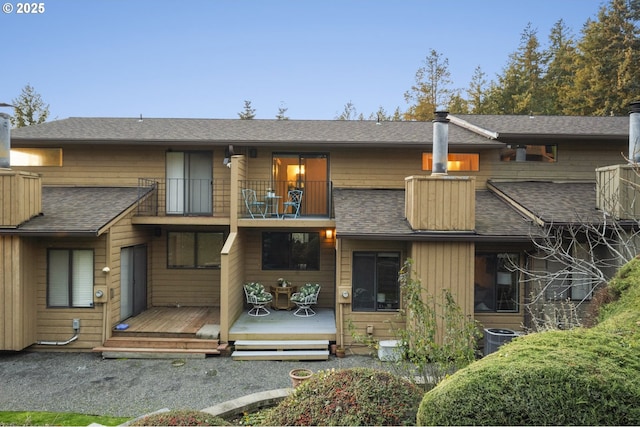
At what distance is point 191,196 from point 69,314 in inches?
167

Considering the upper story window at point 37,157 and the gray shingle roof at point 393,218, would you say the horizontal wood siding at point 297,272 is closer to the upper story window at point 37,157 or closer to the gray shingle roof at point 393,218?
the gray shingle roof at point 393,218

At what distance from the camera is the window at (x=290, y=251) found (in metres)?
11.8

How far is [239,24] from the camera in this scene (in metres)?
20.9

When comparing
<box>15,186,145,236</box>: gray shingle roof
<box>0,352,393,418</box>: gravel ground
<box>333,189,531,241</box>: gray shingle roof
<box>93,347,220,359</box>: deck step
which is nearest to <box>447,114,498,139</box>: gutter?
<box>333,189,531,241</box>: gray shingle roof

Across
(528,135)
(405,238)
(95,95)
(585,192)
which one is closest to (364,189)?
(405,238)

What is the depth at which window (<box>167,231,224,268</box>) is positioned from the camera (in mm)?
11805

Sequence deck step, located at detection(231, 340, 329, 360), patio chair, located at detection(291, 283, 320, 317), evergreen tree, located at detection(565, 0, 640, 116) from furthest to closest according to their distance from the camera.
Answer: evergreen tree, located at detection(565, 0, 640, 116)
patio chair, located at detection(291, 283, 320, 317)
deck step, located at detection(231, 340, 329, 360)

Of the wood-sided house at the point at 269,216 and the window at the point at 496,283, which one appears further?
the window at the point at 496,283

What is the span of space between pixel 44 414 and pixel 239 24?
19.8 meters

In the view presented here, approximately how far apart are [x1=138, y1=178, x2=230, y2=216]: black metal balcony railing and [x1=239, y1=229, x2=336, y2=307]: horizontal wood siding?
1.21 m

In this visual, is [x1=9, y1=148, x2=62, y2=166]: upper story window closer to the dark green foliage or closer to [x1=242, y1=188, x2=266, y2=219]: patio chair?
[x1=242, y1=188, x2=266, y2=219]: patio chair

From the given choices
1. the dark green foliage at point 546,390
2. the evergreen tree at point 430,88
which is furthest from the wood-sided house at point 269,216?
the evergreen tree at point 430,88

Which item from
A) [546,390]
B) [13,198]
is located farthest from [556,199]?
[13,198]

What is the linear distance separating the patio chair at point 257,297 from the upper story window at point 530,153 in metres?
7.87
